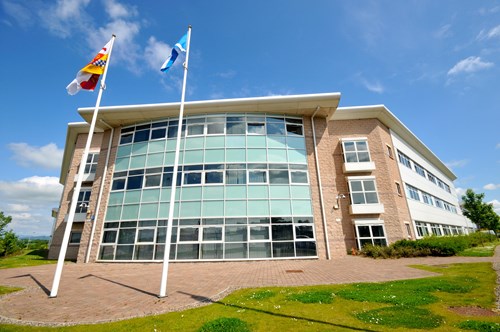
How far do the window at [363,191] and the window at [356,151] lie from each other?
1.85 meters

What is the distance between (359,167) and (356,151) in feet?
5.22

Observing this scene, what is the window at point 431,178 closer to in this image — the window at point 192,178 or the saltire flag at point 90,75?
the window at point 192,178

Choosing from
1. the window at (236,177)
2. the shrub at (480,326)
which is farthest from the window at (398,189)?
the shrub at (480,326)

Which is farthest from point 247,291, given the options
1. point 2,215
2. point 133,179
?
point 2,215

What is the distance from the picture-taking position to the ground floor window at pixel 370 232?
18.4 meters

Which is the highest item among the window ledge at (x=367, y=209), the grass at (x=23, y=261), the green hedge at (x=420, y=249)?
the window ledge at (x=367, y=209)

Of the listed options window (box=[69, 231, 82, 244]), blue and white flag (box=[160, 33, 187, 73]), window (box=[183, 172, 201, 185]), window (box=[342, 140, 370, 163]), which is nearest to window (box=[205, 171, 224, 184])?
window (box=[183, 172, 201, 185])

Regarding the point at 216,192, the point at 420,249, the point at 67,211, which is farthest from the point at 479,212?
the point at 67,211

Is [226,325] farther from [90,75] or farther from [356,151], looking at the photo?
[356,151]

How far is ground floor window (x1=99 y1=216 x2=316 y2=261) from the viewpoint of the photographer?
643 inches

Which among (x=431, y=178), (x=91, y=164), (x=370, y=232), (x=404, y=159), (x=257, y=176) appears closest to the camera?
(x=257, y=176)

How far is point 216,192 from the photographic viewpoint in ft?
56.5

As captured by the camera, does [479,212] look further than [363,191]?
Yes

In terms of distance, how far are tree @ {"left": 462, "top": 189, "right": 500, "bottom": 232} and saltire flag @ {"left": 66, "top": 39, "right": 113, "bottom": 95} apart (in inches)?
2364
